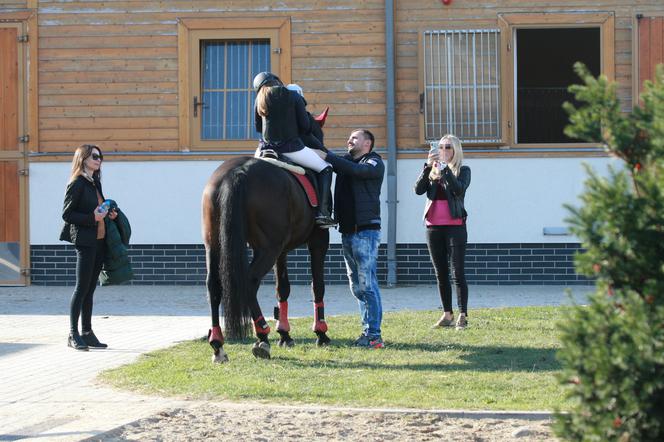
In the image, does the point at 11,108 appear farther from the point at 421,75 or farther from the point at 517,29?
the point at 517,29

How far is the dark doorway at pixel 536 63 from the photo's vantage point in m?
16.2

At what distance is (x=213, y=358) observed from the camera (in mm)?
8602

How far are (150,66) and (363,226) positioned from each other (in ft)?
25.4

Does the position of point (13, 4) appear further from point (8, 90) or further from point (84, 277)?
point (84, 277)

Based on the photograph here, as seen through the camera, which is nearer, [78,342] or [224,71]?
[78,342]

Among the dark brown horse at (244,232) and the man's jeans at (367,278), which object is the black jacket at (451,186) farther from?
the dark brown horse at (244,232)

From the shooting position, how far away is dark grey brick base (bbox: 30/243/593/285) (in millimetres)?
15891

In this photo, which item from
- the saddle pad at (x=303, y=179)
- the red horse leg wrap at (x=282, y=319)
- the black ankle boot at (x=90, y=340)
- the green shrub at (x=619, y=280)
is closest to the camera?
the green shrub at (x=619, y=280)

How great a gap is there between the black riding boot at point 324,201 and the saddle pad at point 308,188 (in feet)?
0.27

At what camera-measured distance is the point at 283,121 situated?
9.54 meters

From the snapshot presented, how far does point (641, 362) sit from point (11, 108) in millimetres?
13976

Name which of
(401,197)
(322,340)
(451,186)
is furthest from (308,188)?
(401,197)

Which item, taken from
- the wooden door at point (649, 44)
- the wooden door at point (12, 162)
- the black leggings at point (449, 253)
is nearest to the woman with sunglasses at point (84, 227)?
the black leggings at point (449, 253)

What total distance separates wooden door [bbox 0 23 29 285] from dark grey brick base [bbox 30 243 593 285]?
0.96 feet
